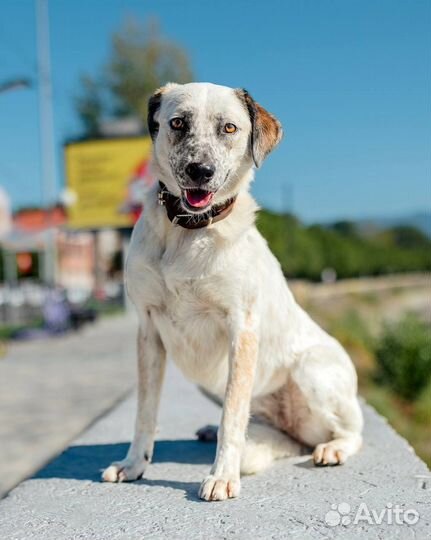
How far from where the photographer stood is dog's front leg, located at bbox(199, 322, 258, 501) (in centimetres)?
233

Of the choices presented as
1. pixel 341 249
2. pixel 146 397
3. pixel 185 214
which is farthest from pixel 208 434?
pixel 341 249

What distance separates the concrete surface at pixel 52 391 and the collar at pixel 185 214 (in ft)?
9.09

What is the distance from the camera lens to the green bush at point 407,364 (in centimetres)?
886

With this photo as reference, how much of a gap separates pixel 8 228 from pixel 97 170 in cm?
3165

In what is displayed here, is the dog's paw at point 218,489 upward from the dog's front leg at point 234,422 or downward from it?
downward

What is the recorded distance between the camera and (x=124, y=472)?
2629 millimetres

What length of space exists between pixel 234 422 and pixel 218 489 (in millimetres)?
246

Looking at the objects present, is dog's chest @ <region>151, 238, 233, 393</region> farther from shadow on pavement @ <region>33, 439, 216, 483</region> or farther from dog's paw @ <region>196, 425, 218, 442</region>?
dog's paw @ <region>196, 425, 218, 442</region>

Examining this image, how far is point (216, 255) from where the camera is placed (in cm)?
250

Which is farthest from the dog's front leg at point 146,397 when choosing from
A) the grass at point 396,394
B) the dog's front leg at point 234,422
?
the grass at point 396,394

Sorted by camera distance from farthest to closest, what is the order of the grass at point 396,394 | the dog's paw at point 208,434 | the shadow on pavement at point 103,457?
1. the grass at point 396,394
2. the dog's paw at point 208,434
3. the shadow on pavement at point 103,457

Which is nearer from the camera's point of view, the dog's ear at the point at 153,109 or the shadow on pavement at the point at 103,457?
the dog's ear at the point at 153,109

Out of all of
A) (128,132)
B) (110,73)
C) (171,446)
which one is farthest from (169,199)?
(110,73)

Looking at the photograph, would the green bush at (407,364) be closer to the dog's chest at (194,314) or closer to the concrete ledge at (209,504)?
the concrete ledge at (209,504)
